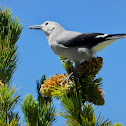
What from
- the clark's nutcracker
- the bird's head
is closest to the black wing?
the clark's nutcracker

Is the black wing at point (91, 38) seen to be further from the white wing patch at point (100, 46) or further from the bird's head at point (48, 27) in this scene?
the bird's head at point (48, 27)

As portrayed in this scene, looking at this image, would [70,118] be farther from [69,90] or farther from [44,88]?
[44,88]

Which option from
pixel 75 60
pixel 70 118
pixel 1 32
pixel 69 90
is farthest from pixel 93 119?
pixel 1 32

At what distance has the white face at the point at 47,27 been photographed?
2.19 meters

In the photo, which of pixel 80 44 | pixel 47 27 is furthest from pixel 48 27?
pixel 80 44

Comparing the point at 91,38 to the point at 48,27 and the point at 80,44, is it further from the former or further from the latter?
the point at 48,27

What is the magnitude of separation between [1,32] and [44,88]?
3.10 feet

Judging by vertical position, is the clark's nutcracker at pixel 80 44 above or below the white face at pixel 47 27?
below

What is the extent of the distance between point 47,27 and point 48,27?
0.01 metres

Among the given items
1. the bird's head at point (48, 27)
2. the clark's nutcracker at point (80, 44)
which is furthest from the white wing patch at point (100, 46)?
the bird's head at point (48, 27)

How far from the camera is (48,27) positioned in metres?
2.24

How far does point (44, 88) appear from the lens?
1.59m

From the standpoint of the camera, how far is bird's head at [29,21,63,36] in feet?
7.12

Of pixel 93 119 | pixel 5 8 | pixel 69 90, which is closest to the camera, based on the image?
pixel 93 119
